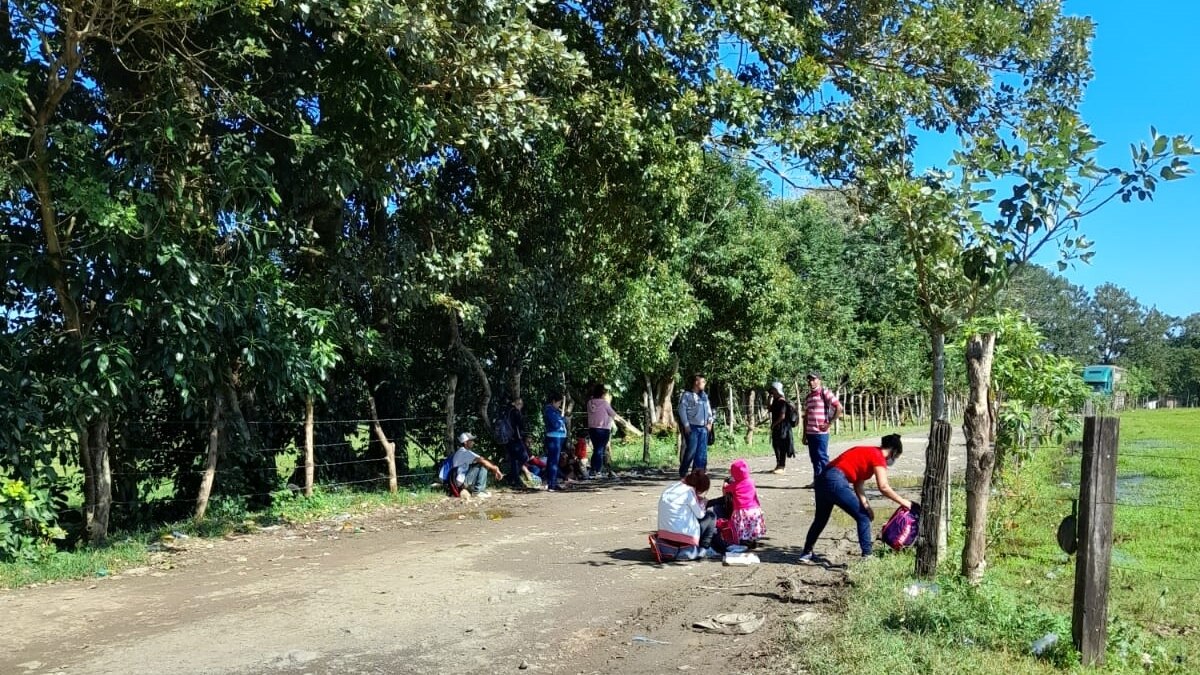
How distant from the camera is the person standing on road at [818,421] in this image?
12.9 metres

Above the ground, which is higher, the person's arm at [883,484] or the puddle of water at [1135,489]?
the person's arm at [883,484]

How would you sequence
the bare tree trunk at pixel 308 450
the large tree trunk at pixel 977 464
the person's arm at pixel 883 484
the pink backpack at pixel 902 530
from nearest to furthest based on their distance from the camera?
the large tree trunk at pixel 977 464 → the person's arm at pixel 883 484 → the pink backpack at pixel 902 530 → the bare tree trunk at pixel 308 450

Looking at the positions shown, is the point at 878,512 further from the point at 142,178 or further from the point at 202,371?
the point at 142,178

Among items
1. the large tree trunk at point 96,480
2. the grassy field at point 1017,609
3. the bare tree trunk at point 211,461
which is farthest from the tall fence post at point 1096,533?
the bare tree trunk at point 211,461

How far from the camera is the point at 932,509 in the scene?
23.9 ft

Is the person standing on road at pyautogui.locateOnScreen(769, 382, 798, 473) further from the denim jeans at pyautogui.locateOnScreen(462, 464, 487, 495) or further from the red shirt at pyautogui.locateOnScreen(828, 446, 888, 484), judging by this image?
the red shirt at pyautogui.locateOnScreen(828, 446, 888, 484)

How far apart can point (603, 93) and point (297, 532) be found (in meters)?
7.20

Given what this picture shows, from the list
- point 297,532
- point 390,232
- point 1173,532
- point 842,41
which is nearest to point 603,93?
point 390,232

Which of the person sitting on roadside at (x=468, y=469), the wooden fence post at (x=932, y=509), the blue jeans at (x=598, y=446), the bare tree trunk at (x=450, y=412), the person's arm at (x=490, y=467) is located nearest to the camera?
the wooden fence post at (x=932, y=509)

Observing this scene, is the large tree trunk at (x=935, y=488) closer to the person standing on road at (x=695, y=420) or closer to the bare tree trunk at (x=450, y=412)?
the person standing on road at (x=695, y=420)

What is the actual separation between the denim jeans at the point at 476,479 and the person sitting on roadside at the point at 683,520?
19.1 feet

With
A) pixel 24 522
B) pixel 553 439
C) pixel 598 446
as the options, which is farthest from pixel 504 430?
pixel 24 522

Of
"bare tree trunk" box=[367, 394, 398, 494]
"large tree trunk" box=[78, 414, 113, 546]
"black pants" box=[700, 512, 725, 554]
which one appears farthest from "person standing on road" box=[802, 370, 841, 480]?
"large tree trunk" box=[78, 414, 113, 546]

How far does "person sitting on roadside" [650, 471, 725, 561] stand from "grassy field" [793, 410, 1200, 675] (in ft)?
5.24
